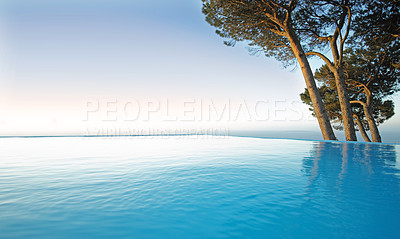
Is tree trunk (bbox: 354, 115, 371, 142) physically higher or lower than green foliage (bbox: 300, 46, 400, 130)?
lower

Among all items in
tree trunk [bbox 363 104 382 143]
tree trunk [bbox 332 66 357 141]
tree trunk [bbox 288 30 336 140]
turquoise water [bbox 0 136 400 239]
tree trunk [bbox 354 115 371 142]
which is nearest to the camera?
turquoise water [bbox 0 136 400 239]

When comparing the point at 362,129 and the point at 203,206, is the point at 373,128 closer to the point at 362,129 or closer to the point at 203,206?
the point at 362,129

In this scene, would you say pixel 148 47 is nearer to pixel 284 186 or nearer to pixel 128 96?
pixel 128 96

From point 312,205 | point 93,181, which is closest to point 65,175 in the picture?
point 93,181

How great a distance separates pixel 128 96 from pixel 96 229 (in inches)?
706

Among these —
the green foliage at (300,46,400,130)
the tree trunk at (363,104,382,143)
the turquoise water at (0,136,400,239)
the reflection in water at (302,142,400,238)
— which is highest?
the green foliage at (300,46,400,130)

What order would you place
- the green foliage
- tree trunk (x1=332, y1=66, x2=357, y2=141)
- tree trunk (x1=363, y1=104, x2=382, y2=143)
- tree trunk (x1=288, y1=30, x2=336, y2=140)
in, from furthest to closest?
1. the green foliage
2. tree trunk (x1=363, y1=104, x2=382, y2=143)
3. tree trunk (x1=332, y1=66, x2=357, y2=141)
4. tree trunk (x1=288, y1=30, x2=336, y2=140)

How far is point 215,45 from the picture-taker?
53.3 ft

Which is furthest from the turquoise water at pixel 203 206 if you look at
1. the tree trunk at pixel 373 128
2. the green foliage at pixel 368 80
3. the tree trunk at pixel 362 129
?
the tree trunk at pixel 362 129

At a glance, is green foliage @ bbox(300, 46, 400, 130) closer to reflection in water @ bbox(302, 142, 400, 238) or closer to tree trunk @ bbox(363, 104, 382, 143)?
tree trunk @ bbox(363, 104, 382, 143)

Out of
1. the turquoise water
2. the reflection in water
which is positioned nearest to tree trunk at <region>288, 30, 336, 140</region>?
the reflection in water

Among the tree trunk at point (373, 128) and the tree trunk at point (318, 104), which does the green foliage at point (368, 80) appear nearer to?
the tree trunk at point (373, 128)

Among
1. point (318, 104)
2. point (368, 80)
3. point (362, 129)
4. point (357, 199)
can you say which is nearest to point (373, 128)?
point (362, 129)

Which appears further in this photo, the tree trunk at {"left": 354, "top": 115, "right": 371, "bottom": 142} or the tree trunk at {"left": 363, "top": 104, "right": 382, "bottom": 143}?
the tree trunk at {"left": 354, "top": 115, "right": 371, "bottom": 142}
